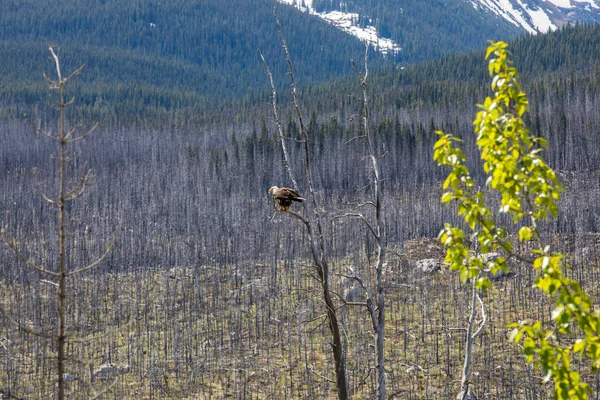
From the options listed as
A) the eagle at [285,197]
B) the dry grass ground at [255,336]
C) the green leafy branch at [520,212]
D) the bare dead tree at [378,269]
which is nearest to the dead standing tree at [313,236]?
the eagle at [285,197]

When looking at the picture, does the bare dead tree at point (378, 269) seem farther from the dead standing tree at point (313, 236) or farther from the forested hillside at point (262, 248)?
the dead standing tree at point (313, 236)

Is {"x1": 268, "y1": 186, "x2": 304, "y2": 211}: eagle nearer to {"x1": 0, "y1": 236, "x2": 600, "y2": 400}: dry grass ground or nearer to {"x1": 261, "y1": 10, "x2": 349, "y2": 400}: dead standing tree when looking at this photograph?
{"x1": 261, "y1": 10, "x2": 349, "y2": 400}: dead standing tree

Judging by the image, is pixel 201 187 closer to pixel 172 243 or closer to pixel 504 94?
pixel 172 243

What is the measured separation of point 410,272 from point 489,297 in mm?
9318

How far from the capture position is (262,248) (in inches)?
3044

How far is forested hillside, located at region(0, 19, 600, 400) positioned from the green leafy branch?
3.32 meters

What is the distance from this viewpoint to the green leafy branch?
21.7ft

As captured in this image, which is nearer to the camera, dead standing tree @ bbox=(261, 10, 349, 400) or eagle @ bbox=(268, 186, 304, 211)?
eagle @ bbox=(268, 186, 304, 211)

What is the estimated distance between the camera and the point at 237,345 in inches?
2013

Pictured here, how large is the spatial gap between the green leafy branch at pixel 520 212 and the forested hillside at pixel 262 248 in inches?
131

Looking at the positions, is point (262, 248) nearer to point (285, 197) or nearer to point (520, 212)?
point (285, 197)

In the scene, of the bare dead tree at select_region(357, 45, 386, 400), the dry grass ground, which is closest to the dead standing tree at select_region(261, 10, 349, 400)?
the bare dead tree at select_region(357, 45, 386, 400)

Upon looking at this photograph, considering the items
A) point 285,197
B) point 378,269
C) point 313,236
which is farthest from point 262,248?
point 285,197

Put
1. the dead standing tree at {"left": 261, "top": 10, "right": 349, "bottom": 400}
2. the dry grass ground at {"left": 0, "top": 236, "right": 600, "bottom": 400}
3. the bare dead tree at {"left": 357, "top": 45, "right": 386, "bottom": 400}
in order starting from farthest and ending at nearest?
the dry grass ground at {"left": 0, "top": 236, "right": 600, "bottom": 400}, the bare dead tree at {"left": 357, "top": 45, "right": 386, "bottom": 400}, the dead standing tree at {"left": 261, "top": 10, "right": 349, "bottom": 400}
